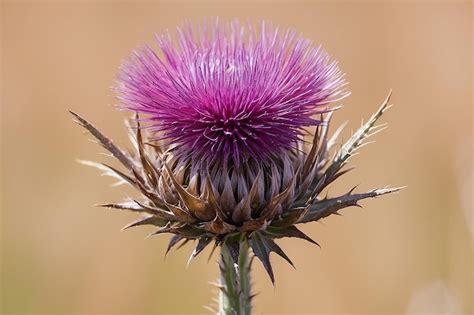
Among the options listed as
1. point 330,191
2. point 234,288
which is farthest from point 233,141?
point 330,191

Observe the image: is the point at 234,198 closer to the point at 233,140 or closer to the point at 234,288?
the point at 233,140

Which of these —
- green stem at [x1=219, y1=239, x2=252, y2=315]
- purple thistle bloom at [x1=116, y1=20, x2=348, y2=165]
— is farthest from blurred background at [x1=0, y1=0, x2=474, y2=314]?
purple thistle bloom at [x1=116, y1=20, x2=348, y2=165]

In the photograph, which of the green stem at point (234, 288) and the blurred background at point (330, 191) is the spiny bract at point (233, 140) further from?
the blurred background at point (330, 191)

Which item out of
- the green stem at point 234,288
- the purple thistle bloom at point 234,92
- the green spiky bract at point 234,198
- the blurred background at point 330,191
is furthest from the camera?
the blurred background at point 330,191

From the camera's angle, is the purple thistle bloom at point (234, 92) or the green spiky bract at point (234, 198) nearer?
the green spiky bract at point (234, 198)

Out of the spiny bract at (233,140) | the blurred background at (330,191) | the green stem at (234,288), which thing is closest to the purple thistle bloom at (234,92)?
the spiny bract at (233,140)
